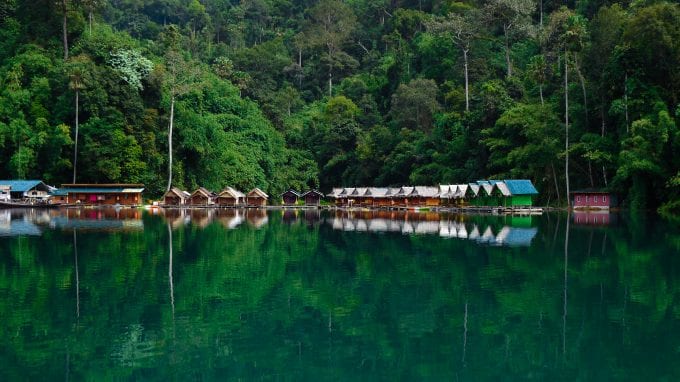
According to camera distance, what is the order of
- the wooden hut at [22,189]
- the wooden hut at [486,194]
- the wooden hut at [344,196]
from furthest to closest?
the wooden hut at [344,196] < the wooden hut at [22,189] < the wooden hut at [486,194]

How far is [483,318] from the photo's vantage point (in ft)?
54.5

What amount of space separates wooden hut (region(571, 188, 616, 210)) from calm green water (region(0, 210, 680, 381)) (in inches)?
1404

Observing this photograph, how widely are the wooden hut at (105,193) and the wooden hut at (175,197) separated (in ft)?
9.99

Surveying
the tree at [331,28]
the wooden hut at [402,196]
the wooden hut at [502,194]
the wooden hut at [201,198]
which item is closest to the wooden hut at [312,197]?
the wooden hut at [402,196]

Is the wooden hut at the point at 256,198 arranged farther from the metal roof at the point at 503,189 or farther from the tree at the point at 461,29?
the metal roof at the point at 503,189

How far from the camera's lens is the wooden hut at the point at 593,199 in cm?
6669

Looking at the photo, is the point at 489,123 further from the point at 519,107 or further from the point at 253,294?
the point at 253,294

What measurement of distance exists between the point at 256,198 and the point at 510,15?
40.2 m

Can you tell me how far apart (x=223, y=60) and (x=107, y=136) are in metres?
33.1

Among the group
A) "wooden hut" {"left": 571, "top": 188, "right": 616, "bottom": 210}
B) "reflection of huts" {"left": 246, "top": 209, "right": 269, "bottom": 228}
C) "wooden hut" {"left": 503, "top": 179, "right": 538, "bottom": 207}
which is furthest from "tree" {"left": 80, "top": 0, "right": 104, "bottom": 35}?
"wooden hut" {"left": 571, "top": 188, "right": 616, "bottom": 210}

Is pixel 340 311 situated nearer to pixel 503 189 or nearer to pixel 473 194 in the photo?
pixel 503 189

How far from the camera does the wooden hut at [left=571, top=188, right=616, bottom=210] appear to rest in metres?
66.7

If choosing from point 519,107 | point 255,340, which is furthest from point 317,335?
point 519,107

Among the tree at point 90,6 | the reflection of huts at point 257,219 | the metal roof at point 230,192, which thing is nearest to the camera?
the reflection of huts at point 257,219
